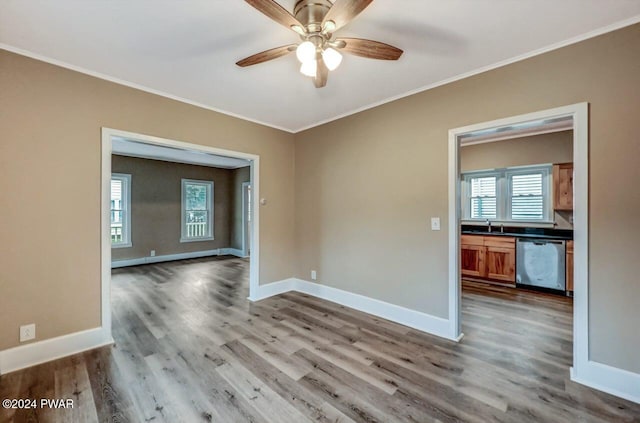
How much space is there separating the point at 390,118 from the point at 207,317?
3337 millimetres

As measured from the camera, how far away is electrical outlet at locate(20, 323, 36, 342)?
2.31m

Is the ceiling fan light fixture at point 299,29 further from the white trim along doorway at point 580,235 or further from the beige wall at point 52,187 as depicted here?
the beige wall at point 52,187

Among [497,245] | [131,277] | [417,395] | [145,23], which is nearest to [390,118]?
[145,23]

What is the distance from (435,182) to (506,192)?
3.20m

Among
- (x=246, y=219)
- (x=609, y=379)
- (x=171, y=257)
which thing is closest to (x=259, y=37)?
(x=609, y=379)

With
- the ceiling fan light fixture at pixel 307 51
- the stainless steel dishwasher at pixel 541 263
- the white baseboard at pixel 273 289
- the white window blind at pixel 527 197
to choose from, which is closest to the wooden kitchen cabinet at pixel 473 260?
the stainless steel dishwasher at pixel 541 263

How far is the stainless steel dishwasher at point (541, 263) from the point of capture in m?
4.11

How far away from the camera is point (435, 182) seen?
2.91 meters

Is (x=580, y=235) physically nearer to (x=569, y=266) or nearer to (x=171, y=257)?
(x=569, y=266)

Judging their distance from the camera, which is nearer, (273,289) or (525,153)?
(273,289)

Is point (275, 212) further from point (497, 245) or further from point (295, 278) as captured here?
point (497, 245)

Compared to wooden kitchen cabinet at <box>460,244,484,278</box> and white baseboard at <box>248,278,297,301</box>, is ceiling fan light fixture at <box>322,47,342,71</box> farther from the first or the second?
wooden kitchen cabinet at <box>460,244,484,278</box>

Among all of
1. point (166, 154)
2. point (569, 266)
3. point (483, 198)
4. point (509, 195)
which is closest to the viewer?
point (569, 266)

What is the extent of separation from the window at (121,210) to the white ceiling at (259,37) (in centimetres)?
445
